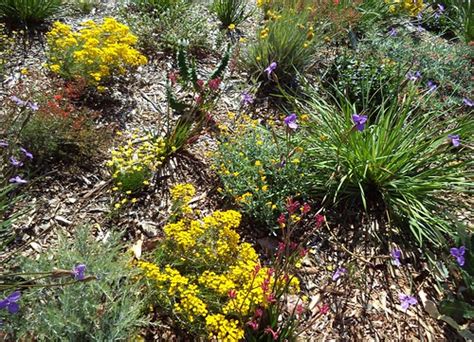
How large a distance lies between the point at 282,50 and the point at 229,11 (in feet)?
3.60

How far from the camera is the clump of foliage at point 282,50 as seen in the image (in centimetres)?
418

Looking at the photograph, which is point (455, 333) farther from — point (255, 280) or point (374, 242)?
point (255, 280)

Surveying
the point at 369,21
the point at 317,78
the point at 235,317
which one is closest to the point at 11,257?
the point at 235,317

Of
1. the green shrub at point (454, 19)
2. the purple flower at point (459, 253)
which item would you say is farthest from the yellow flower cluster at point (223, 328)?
the green shrub at point (454, 19)

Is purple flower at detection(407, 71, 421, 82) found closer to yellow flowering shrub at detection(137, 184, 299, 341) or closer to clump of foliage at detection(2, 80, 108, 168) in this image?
yellow flowering shrub at detection(137, 184, 299, 341)

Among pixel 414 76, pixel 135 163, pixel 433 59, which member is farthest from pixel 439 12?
pixel 135 163

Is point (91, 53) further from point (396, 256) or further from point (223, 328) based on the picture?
point (396, 256)

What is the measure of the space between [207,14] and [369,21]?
6.40 feet

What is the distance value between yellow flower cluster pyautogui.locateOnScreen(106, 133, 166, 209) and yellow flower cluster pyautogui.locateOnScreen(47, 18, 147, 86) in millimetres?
656

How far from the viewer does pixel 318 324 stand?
2.63 m

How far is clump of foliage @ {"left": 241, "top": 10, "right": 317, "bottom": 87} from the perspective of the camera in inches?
164

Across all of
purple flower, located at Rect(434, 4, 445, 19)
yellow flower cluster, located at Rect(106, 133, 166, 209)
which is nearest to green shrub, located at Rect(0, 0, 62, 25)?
yellow flower cluster, located at Rect(106, 133, 166, 209)

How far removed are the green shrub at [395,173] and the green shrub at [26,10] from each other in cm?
293

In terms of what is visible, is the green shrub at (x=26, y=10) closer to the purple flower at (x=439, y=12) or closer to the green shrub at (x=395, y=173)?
the green shrub at (x=395, y=173)
